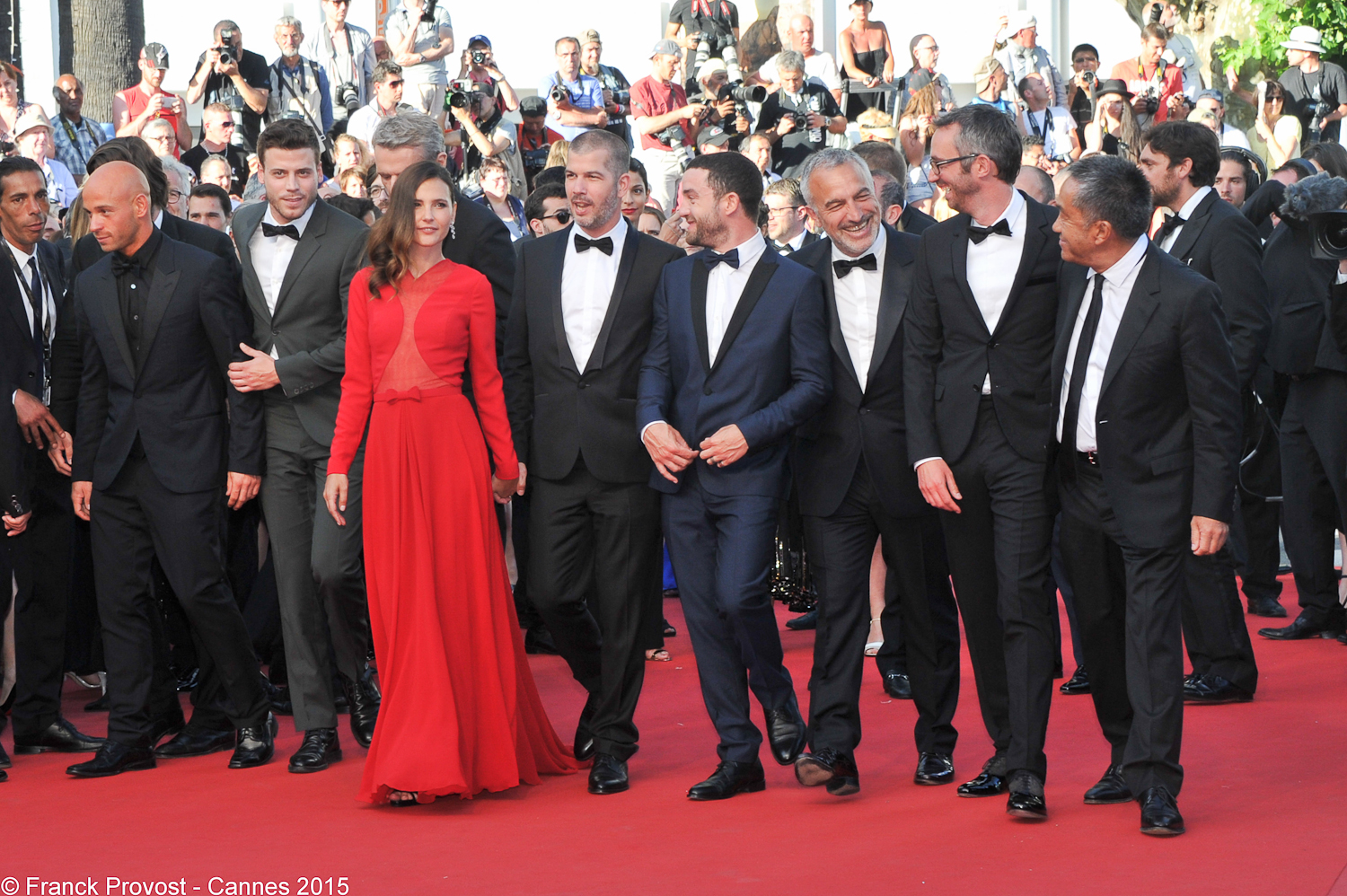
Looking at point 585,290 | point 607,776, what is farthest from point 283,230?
point 607,776

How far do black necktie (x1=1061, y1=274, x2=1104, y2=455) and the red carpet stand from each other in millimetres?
1082

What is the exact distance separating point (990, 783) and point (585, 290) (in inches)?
73.4

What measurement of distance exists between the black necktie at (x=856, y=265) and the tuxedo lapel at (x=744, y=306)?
200 mm

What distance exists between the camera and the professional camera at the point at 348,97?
1160cm

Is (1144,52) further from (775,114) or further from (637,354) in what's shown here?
(637,354)

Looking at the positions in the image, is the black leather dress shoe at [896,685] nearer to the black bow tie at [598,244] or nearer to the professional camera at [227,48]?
the black bow tie at [598,244]

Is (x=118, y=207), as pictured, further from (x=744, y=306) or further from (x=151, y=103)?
(x=151, y=103)

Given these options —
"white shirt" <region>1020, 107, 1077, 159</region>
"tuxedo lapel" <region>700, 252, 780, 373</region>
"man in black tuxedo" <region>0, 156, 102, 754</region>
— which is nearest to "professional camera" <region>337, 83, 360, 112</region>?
"white shirt" <region>1020, 107, 1077, 159</region>

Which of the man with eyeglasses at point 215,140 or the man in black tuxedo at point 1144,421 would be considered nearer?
the man in black tuxedo at point 1144,421

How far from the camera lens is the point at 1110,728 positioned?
446cm

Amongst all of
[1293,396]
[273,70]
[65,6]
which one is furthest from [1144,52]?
[65,6]

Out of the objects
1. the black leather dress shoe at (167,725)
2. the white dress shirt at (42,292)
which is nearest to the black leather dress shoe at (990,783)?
the black leather dress shoe at (167,725)

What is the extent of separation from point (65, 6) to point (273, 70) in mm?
4402

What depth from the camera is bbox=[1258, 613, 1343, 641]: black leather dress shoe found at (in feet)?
21.6
